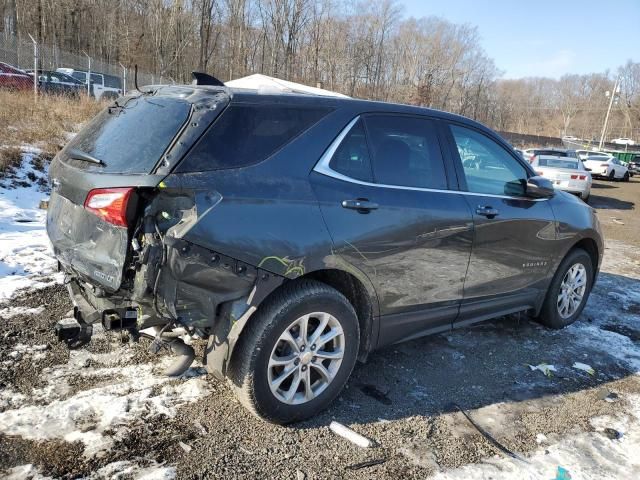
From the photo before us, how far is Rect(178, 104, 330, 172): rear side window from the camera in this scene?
8.50 ft

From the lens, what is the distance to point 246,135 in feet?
8.98

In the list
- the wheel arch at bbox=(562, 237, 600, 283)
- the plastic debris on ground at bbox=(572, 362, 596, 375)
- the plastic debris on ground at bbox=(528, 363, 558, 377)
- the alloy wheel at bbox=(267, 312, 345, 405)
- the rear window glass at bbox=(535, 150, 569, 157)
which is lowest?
the plastic debris on ground at bbox=(528, 363, 558, 377)

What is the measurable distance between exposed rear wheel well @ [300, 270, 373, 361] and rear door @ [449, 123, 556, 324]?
935 mm

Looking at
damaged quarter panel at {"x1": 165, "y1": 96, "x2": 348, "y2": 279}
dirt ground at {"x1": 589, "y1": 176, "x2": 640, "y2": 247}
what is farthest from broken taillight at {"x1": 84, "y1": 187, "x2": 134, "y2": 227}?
dirt ground at {"x1": 589, "y1": 176, "x2": 640, "y2": 247}

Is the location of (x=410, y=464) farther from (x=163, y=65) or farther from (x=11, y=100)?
(x=163, y=65)

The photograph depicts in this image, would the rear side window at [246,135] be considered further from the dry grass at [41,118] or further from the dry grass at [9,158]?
the dry grass at [41,118]

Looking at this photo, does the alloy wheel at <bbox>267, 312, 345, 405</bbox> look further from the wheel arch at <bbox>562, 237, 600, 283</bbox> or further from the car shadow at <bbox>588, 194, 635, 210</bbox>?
the car shadow at <bbox>588, 194, 635, 210</bbox>

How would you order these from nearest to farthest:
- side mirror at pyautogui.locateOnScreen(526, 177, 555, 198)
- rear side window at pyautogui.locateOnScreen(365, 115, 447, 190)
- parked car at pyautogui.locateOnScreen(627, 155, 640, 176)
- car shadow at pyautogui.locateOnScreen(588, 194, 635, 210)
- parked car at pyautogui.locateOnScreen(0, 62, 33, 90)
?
rear side window at pyautogui.locateOnScreen(365, 115, 447, 190) < side mirror at pyautogui.locateOnScreen(526, 177, 555, 198) < parked car at pyautogui.locateOnScreen(0, 62, 33, 90) < car shadow at pyautogui.locateOnScreen(588, 194, 635, 210) < parked car at pyautogui.locateOnScreen(627, 155, 640, 176)

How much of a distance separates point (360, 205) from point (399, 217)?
328mm

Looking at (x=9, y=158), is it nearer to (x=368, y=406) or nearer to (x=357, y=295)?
(x=357, y=295)

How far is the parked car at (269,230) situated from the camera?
2514mm

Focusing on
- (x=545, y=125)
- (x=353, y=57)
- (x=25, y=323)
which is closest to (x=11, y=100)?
(x=25, y=323)

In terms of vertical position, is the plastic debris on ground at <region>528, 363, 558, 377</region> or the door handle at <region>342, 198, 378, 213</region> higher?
the door handle at <region>342, 198, 378, 213</region>

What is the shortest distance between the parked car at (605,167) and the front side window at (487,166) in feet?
80.8
